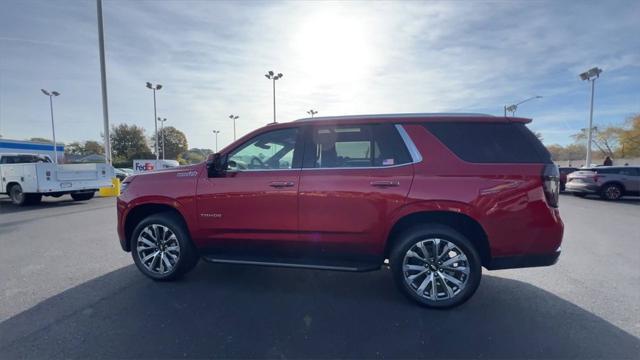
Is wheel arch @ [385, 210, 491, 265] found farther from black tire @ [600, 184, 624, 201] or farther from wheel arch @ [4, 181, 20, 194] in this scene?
black tire @ [600, 184, 624, 201]

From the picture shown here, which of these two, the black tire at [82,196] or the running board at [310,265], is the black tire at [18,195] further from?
the running board at [310,265]

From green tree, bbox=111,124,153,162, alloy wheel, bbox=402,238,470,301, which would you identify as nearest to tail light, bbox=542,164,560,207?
alloy wheel, bbox=402,238,470,301

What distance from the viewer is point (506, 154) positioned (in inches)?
129

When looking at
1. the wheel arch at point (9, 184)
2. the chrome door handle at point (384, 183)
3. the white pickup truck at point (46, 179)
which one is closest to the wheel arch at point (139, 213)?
the chrome door handle at point (384, 183)

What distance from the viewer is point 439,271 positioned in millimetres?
3352

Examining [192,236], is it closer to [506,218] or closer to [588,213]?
[506,218]

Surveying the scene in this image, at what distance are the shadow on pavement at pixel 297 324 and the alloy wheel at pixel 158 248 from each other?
8.7 inches

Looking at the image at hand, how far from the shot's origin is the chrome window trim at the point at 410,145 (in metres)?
3.40

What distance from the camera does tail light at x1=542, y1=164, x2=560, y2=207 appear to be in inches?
125

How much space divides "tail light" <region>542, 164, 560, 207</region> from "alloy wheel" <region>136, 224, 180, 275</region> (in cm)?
426

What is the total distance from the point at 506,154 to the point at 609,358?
1.90m

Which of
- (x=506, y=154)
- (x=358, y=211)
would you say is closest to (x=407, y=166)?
(x=358, y=211)

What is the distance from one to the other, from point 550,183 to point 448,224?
1.07 m

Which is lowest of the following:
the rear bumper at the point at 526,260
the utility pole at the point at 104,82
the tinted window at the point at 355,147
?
the rear bumper at the point at 526,260
